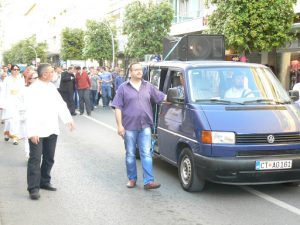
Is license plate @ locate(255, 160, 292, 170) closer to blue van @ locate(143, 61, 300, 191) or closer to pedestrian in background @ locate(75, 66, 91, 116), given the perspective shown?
blue van @ locate(143, 61, 300, 191)

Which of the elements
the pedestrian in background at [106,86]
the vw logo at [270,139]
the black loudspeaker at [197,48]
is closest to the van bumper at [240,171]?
the vw logo at [270,139]

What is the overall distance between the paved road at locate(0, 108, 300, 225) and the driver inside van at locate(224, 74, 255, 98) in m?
1.28

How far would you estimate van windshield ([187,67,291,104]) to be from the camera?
7098 mm

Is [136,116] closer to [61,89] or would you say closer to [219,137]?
[219,137]

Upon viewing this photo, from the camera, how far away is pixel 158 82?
27.9 feet

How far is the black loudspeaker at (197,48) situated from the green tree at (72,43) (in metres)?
52.0

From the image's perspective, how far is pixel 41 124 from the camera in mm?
6660

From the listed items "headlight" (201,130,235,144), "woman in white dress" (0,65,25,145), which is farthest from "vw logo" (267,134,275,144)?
"woman in white dress" (0,65,25,145)

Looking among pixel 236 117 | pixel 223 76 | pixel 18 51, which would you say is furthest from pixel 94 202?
pixel 18 51

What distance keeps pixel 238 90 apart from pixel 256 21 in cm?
1082

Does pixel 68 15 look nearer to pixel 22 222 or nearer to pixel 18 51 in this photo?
pixel 18 51

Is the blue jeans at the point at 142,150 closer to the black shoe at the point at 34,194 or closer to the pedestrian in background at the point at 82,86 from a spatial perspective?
the black shoe at the point at 34,194

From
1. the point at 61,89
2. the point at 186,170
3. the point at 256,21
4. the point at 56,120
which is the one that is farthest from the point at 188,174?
the point at 61,89

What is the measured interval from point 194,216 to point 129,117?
6.06ft
